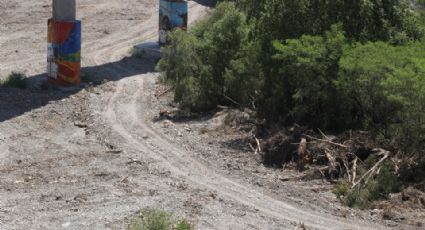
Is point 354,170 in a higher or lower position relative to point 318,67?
lower

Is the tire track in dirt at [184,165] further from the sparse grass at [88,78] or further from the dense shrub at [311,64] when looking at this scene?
the dense shrub at [311,64]

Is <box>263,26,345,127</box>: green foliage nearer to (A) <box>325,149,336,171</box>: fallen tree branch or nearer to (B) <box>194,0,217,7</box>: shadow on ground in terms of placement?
(A) <box>325,149,336,171</box>: fallen tree branch

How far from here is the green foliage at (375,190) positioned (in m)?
15.3

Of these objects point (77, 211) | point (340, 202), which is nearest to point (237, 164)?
point (340, 202)

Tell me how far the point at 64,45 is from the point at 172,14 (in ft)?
23.5

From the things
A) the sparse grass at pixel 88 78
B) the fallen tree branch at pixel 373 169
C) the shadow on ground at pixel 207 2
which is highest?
the fallen tree branch at pixel 373 169

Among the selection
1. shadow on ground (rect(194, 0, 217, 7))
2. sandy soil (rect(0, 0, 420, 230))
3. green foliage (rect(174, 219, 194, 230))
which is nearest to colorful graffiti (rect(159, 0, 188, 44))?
sandy soil (rect(0, 0, 420, 230))

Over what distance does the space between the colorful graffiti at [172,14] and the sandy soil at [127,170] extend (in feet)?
11.1

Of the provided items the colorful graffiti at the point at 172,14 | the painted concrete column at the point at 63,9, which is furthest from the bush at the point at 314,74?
the colorful graffiti at the point at 172,14

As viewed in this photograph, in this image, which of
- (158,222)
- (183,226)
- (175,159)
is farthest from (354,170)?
(158,222)

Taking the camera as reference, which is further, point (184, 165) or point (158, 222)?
point (184, 165)

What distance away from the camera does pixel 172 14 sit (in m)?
32.4

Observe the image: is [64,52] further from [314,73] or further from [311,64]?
[311,64]

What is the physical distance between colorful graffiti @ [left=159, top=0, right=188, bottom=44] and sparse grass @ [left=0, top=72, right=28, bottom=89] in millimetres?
7647
